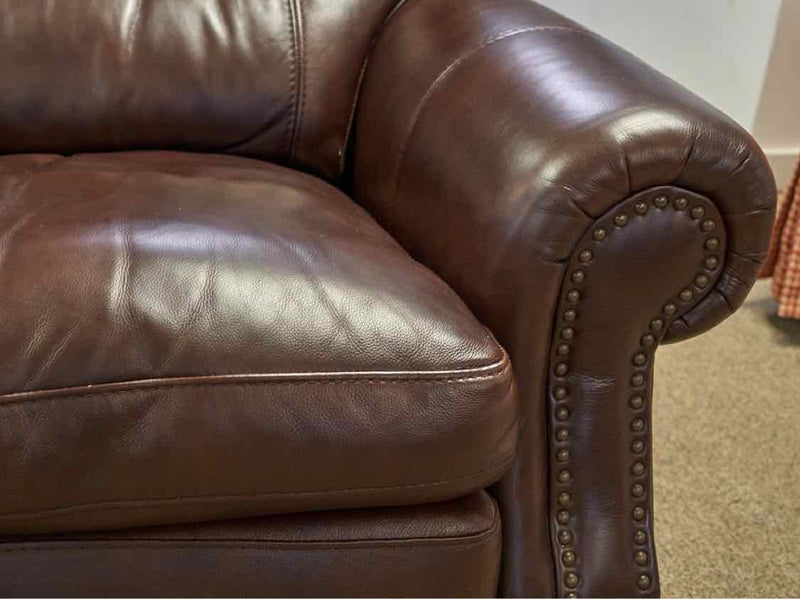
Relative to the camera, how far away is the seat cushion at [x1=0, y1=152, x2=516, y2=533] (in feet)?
2.26

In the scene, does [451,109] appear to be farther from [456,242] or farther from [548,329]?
[548,329]

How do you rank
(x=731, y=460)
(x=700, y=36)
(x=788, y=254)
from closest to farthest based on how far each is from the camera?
1. (x=731, y=460)
2. (x=788, y=254)
3. (x=700, y=36)

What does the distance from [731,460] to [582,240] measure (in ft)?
2.40

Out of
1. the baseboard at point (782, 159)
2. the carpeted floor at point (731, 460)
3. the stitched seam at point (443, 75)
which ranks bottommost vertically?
the carpeted floor at point (731, 460)

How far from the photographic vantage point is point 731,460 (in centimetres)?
136

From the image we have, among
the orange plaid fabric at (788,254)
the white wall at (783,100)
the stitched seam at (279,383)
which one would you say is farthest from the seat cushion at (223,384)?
the white wall at (783,100)

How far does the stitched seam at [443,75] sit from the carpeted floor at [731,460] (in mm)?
591

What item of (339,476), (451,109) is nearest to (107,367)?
(339,476)

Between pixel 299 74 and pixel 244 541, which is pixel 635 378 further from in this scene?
pixel 299 74

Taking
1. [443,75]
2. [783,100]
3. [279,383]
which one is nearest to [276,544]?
[279,383]

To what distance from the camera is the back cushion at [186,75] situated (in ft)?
3.75

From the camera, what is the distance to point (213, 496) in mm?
724

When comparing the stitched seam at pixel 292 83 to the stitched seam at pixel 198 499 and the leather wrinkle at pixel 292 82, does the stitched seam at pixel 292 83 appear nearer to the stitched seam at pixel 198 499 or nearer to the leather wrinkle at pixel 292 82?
the leather wrinkle at pixel 292 82

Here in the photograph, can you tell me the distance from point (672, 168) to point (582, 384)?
21 centimetres
